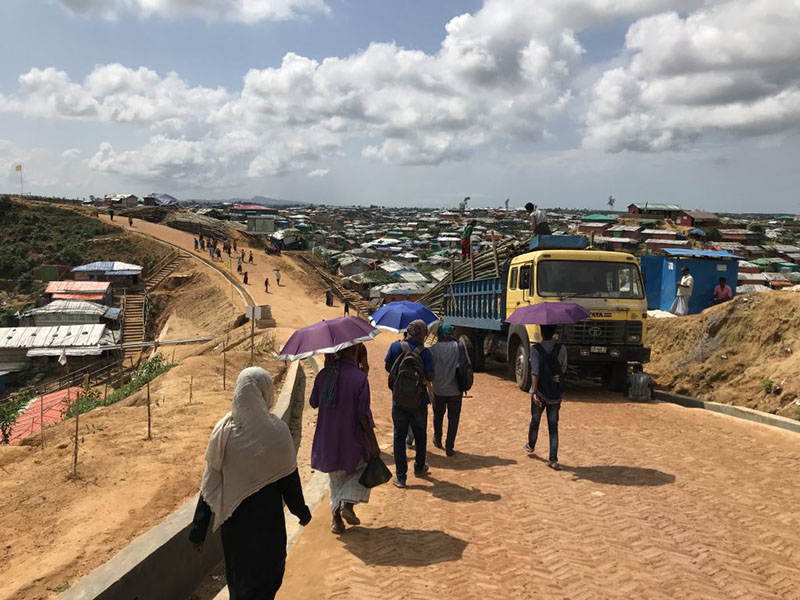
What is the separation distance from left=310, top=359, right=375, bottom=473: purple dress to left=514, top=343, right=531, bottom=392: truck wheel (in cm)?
652

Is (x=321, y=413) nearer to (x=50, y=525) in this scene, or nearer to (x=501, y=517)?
(x=501, y=517)

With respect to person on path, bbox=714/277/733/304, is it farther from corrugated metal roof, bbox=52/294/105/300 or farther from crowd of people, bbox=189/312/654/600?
corrugated metal roof, bbox=52/294/105/300

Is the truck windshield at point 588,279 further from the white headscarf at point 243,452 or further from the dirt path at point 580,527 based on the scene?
the white headscarf at point 243,452

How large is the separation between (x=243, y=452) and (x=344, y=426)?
5.23 ft

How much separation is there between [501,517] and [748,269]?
181ft

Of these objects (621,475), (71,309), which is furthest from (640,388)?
(71,309)

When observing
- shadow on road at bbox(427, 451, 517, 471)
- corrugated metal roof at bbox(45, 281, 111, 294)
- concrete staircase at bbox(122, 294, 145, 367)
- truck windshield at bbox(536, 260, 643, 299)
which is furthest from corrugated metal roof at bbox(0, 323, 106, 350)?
shadow on road at bbox(427, 451, 517, 471)

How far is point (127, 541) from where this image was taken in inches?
208

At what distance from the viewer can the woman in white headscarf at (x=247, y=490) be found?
326 centimetres

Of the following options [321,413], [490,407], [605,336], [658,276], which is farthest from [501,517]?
[658,276]

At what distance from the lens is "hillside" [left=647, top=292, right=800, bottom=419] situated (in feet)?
32.4

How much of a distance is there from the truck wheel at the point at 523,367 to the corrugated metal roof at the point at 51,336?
2733cm

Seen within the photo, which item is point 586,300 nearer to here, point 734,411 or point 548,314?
point 734,411

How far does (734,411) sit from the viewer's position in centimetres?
970
